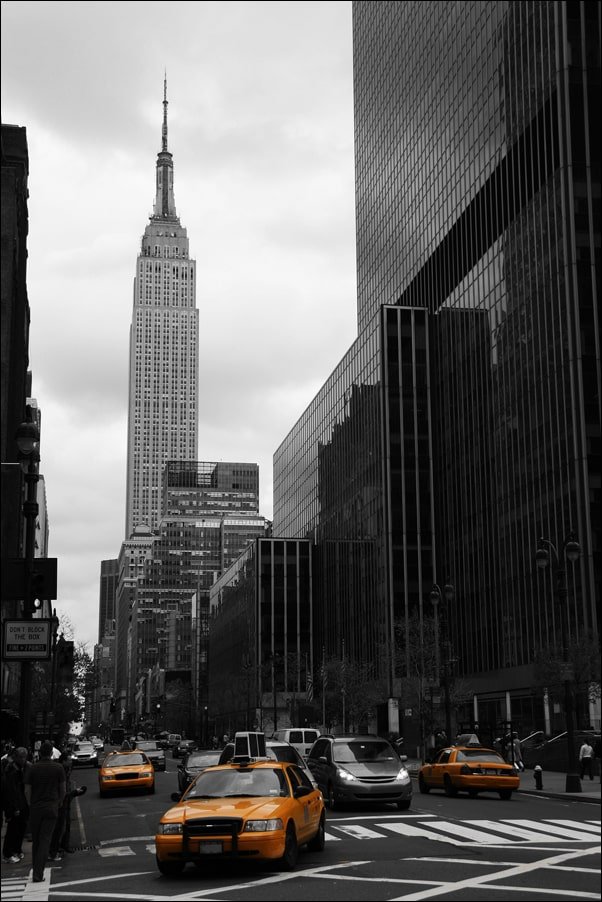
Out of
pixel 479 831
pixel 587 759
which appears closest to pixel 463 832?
pixel 479 831

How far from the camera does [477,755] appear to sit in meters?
Result: 30.4

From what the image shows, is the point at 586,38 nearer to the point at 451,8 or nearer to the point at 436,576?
the point at 451,8

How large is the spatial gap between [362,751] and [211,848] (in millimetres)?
13184

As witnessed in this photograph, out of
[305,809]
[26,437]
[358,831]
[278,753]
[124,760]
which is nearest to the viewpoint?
[305,809]

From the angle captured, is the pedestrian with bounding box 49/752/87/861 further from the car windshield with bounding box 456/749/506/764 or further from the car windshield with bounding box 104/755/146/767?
the car windshield with bounding box 104/755/146/767

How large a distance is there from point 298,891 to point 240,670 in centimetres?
12030

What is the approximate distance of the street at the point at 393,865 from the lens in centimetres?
1290

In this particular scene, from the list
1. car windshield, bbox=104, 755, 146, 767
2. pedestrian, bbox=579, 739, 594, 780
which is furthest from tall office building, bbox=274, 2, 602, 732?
car windshield, bbox=104, 755, 146, 767

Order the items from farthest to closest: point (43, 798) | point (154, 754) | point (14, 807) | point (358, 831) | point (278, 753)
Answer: point (154, 754), point (278, 753), point (358, 831), point (14, 807), point (43, 798)

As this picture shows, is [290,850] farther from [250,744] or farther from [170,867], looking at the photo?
[250,744]

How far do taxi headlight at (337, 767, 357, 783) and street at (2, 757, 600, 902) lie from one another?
3.59ft

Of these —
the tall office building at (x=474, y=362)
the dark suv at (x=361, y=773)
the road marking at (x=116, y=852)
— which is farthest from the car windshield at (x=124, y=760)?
the road marking at (x=116, y=852)

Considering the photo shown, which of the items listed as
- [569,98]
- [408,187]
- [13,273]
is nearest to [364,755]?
[13,273]

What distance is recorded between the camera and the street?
12.9m
